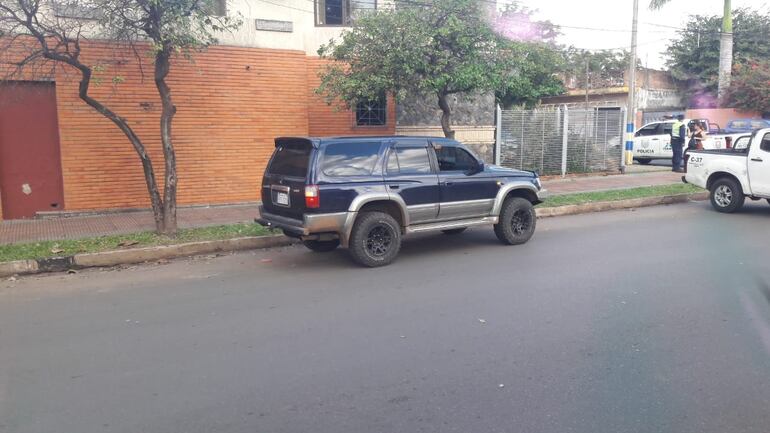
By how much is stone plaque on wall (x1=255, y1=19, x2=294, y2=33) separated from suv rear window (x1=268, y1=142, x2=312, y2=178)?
20.2ft

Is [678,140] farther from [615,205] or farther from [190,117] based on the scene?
[190,117]

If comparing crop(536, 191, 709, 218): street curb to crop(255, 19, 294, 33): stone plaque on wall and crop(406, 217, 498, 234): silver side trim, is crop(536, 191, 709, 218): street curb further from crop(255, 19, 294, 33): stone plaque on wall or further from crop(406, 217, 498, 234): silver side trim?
crop(255, 19, 294, 33): stone plaque on wall

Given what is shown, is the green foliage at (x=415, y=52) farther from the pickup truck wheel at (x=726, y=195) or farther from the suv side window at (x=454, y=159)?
the pickup truck wheel at (x=726, y=195)

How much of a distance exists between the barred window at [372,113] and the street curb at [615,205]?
16.8 ft

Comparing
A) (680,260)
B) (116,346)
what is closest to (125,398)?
(116,346)

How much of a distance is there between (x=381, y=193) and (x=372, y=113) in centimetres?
781

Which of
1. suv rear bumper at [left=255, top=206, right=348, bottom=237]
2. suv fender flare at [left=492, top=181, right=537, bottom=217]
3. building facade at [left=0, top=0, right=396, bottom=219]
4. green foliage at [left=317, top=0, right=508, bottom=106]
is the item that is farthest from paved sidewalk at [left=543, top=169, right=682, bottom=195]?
suv rear bumper at [left=255, top=206, right=348, bottom=237]

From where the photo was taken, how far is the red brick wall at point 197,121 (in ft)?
39.9

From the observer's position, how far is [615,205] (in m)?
13.6

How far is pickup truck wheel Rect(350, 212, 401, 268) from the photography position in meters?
8.01

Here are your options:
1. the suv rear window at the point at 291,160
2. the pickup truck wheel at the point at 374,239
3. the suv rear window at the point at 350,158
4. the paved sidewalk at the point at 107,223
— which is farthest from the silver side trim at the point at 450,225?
the paved sidewalk at the point at 107,223

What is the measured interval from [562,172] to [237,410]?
1618 cm

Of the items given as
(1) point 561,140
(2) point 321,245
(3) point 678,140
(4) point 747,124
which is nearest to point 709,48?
(4) point 747,124

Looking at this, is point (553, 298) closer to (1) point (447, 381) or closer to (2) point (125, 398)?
(1) point (447, 381)
